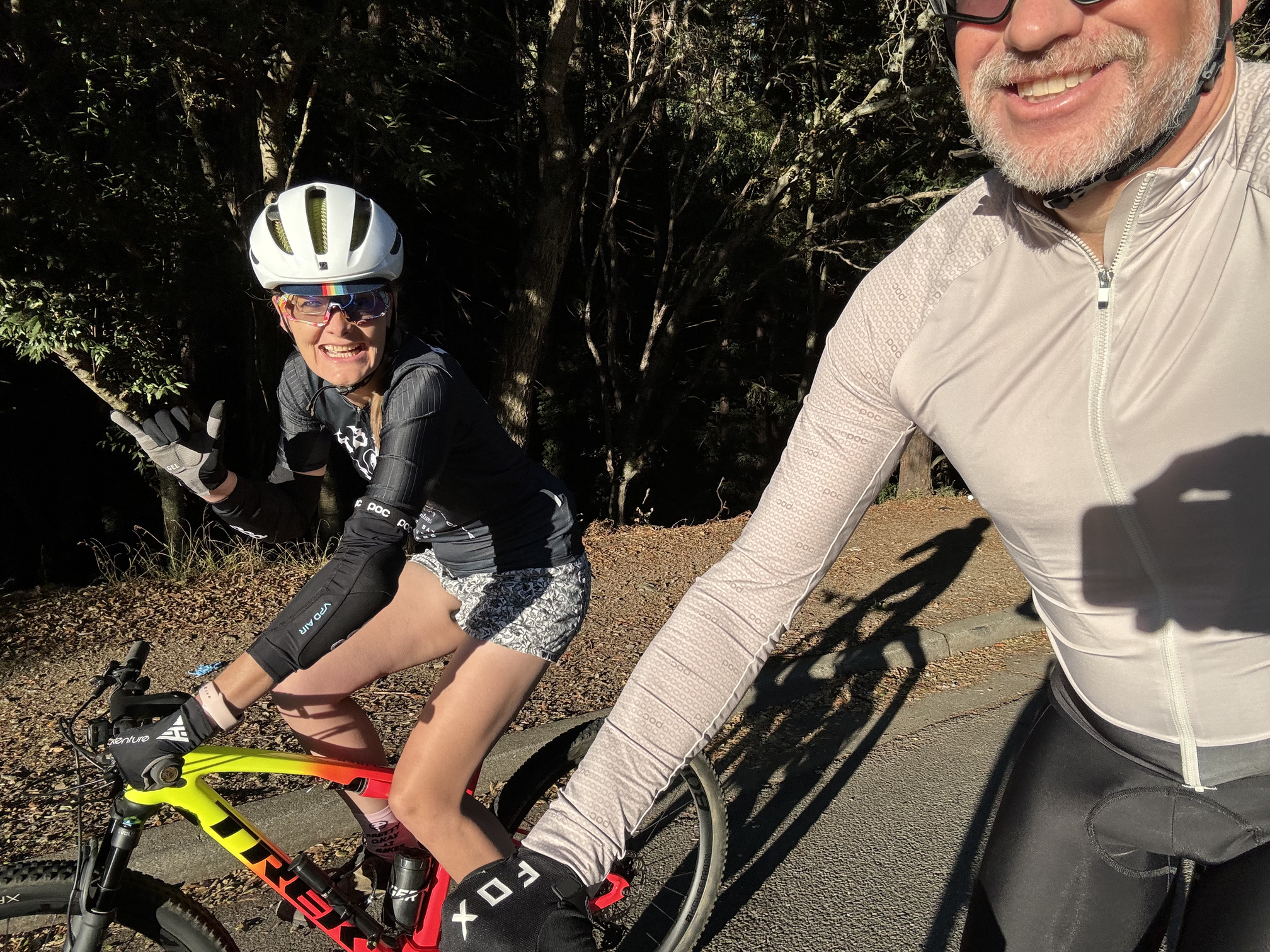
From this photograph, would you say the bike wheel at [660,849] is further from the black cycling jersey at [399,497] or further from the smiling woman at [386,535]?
the black cycling jersey at [399,497]

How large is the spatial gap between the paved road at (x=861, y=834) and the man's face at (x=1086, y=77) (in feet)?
9.43

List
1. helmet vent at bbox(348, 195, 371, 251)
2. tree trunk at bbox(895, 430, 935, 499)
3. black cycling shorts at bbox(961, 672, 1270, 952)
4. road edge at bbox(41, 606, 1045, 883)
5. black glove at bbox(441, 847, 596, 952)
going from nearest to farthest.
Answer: black glove at bbox(441, 847, 596, 952) < black cycling shorts at bbox(961, 672, 1270, 952) < helmet vent at bbox(348, 195, 371, 251) < road edge at bbox(41, 606, 1045, 883) < tree trunk at bbox(895, 430, 935, 499)

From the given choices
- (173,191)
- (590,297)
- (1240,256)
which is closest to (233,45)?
(173,191)

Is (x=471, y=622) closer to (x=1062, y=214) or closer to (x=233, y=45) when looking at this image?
(x=1062, y=214)

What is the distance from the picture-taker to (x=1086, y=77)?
1.41 meters

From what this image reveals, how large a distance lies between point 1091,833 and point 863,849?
8.03 feet

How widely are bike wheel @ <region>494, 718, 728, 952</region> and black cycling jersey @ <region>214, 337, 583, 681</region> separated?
66 centimetres

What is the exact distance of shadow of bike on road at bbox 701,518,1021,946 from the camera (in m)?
3.97

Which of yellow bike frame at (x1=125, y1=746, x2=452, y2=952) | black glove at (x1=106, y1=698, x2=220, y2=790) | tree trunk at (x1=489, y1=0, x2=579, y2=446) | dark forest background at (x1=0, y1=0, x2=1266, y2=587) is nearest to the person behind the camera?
black glove at (x1=106, y1=698, x2=220, y2=790)

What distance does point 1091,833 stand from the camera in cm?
173

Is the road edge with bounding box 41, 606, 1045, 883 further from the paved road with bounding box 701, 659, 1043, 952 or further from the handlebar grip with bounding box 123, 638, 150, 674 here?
the handlebar grip with bounding box 123, 638, 150, 674

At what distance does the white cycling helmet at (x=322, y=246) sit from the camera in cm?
274

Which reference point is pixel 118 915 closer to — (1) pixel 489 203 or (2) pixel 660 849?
(2) pixel 660 849

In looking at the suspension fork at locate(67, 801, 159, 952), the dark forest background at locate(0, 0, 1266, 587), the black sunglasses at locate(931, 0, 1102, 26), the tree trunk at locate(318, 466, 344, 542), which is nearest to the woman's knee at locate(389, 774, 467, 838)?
the suspension fork at locate(67, 801, 159, 952)
